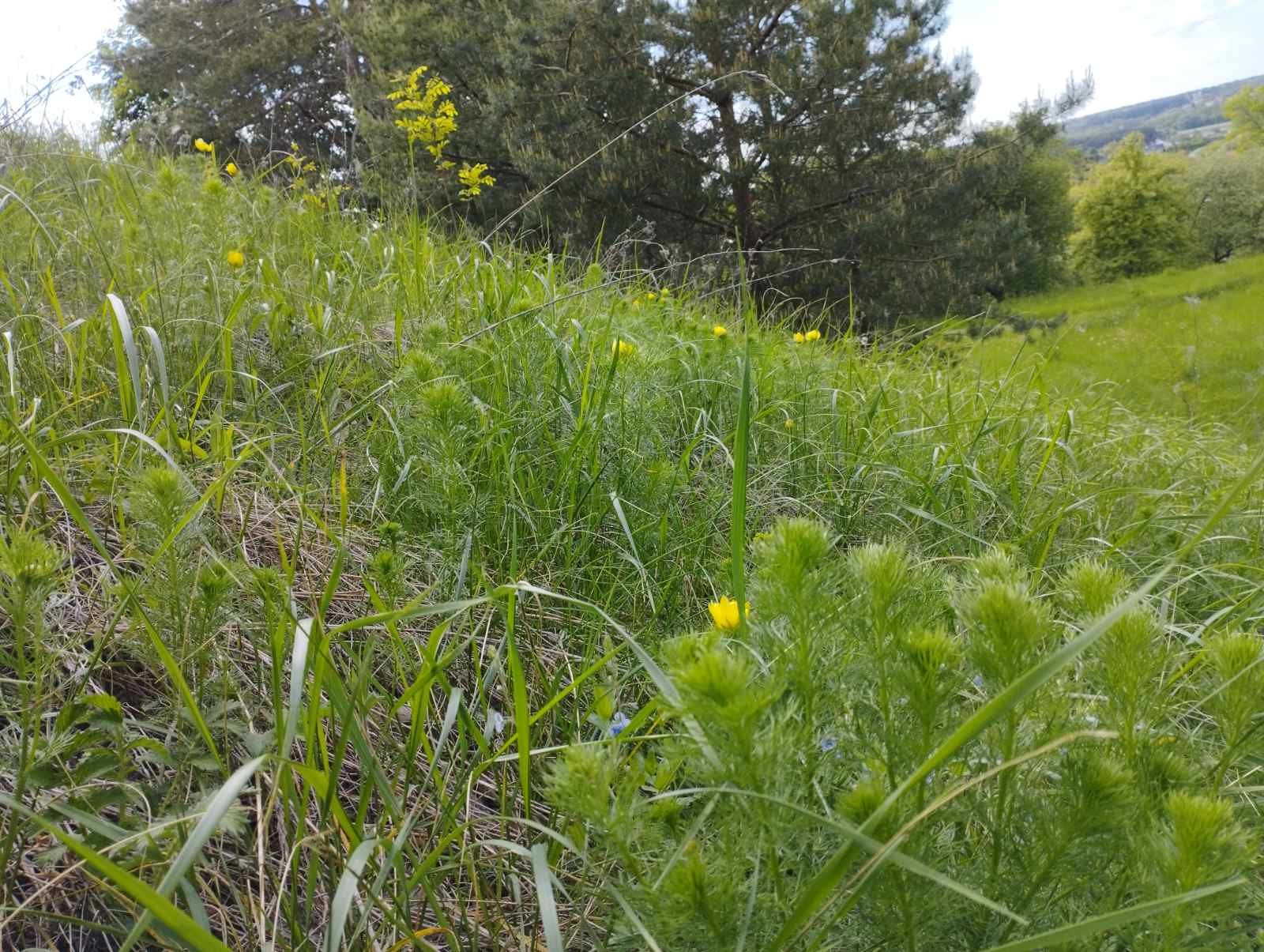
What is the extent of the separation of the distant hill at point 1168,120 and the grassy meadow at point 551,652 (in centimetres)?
5422

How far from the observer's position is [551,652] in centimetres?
136

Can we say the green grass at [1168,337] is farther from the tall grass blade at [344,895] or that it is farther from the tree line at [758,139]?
the tall grass blade at [344,895]

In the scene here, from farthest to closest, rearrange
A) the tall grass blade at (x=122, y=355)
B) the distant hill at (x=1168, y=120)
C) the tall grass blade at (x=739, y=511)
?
the distant hill at (x=1168, y=120) → the tall grass blade at (x=122, y=355) → the tall grass blade at (x=739, y=511)

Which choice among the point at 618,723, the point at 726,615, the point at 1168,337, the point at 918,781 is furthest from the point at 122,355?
the point at 1168,337

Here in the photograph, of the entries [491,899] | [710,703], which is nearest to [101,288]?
[491,899]

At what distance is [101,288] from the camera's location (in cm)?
206

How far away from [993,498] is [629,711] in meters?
1.23

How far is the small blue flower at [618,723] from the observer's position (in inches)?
41.9

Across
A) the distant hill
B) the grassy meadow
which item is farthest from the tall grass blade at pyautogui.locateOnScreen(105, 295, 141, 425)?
the distant hill

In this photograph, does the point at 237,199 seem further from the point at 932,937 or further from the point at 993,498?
the point at 932,937

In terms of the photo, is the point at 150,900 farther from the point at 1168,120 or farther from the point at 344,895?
the point at 1168,120

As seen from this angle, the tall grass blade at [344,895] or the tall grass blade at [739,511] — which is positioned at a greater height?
the tall grass blade at [739,511]

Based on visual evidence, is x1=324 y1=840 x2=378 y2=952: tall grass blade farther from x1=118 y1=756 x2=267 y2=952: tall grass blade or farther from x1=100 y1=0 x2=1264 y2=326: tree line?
x1=100 y1=0 x2=1264 y2=326: tree line

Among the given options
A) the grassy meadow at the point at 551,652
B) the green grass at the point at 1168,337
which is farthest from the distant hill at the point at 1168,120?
the grassy meadow at the point at 551,652
